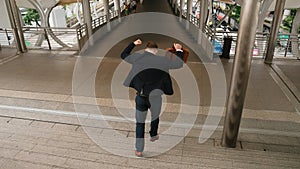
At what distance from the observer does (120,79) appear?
5277mm

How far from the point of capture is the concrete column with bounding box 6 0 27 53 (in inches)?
268

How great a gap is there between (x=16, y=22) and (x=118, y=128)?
18.4 ft

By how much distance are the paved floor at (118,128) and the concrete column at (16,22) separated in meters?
2.12

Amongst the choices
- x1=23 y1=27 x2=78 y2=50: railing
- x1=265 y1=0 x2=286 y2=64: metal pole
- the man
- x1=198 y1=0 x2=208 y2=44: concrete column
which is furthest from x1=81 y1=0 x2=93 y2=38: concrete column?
the man

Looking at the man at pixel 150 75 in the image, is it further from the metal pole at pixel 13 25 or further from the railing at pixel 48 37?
the metal pole at pixel 13 25

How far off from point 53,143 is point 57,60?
398 centimetres

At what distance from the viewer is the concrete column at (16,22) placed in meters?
6.82

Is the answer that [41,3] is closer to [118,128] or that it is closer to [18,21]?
[18,21]

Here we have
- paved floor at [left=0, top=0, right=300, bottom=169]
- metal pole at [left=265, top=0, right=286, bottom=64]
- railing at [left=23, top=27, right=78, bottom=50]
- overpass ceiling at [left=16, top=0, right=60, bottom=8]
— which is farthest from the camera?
overpass ceiling at [left=16, top=0, right=60, bottom=8]

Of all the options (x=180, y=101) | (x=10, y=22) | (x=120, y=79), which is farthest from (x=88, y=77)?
(x=10, y=22)

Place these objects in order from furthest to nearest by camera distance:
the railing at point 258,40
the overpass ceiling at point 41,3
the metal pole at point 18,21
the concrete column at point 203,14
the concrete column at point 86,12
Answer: the overpass ceiling at point 41,3, the concrete column at point 203,14, the concrete column at point 86,12, the railing at point 258,40, the metal pole at point 18,21

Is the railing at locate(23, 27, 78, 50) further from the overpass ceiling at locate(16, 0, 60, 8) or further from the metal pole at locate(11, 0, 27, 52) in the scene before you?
the overpass ceiling at locate(16, 0, 60, 8)

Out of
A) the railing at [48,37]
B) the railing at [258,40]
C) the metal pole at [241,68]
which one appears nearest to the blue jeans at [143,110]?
the metal pole at [241,68]

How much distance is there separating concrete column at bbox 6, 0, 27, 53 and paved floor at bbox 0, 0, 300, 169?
6.94ft
